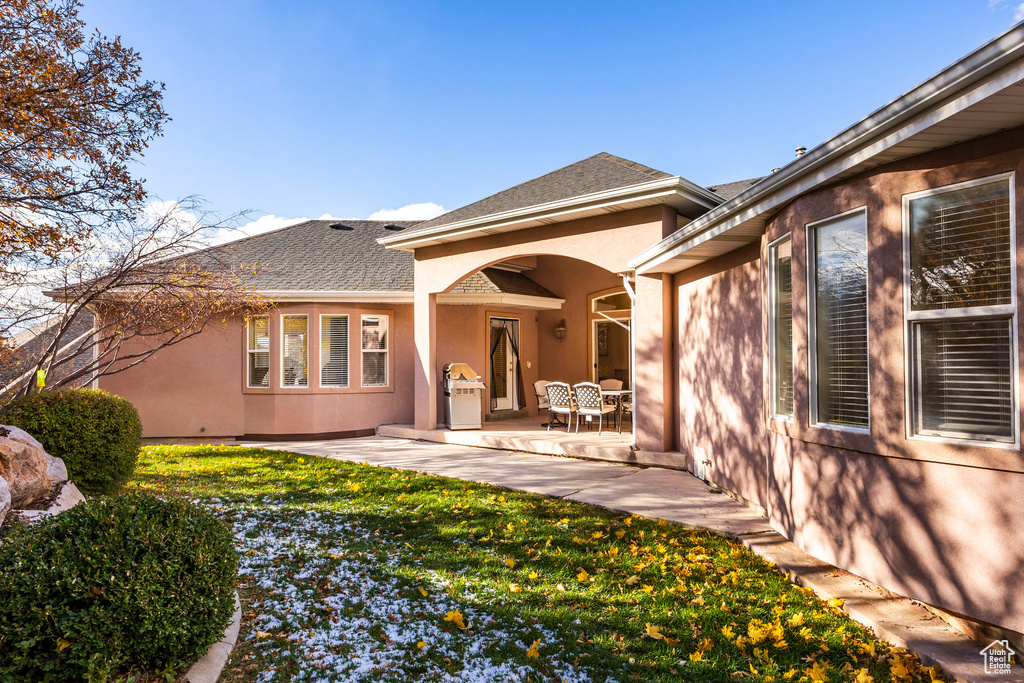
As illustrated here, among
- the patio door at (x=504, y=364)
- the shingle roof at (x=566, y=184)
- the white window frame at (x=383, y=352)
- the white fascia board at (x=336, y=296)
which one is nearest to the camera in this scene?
the shingle roof at (x=566, y=184)

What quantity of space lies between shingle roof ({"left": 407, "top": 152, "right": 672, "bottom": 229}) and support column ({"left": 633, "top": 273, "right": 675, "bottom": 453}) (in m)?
1.61

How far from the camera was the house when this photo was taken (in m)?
3.21

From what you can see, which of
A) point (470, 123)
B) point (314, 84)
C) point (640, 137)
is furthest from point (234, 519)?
point (640, 137)

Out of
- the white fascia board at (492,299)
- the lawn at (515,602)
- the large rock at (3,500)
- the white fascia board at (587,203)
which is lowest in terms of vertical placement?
the lawn at (515,602)

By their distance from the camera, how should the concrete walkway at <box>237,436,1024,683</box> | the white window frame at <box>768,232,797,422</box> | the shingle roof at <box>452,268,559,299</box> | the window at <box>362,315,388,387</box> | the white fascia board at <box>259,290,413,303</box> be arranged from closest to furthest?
1. the concrete walkway at <box>237,436,1024,683</box>
2. the white window frame at <box>768,232,797,422</box>
3. the white fascia board at <box>259,290,413,303</box>
4. the window at <box>362,315,388,387</box>
5. the shingle roof at <box>452,268,559,299</box>

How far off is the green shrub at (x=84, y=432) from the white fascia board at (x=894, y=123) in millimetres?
7229

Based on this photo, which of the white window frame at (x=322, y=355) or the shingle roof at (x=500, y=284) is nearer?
the white window frame at (x=322, y=355)

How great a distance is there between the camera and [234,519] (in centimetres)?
617

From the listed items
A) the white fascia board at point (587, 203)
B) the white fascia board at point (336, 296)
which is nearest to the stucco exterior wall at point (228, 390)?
the white fascia board at point (336, 296)

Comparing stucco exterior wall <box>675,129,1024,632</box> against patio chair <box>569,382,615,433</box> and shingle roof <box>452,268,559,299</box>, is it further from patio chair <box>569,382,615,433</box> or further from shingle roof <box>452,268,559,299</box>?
shingle roof <box>452,268,559,299</box>

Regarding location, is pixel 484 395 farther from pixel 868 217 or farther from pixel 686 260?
pixel 868 217

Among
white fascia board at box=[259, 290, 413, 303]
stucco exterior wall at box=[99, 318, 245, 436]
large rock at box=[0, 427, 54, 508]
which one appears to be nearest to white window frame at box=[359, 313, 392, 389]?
white fascia board at box=[259, 290, 413, 303]

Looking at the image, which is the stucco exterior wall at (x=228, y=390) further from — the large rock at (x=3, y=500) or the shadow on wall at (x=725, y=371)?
the large rock at (x=3, y=500)

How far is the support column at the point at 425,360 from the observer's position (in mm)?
11867
